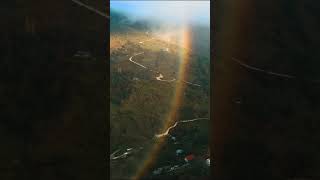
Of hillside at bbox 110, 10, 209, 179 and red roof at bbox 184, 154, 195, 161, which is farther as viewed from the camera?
hillside at bbox 110, 10, 209, 179

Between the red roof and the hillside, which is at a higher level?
the hillside

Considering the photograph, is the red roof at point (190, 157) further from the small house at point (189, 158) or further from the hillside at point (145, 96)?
the hillside at point (145, 96)

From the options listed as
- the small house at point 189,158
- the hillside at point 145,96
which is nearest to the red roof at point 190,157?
the small house at point 189,158

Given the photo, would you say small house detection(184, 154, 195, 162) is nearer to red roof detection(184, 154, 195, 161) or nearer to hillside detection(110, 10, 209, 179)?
red roof detection(184, 154, 195, 161)

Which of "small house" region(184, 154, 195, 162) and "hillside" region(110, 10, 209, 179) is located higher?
"hillside" region(110, 10, 209, 179)

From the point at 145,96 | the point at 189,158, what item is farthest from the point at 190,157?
the point at 145,96

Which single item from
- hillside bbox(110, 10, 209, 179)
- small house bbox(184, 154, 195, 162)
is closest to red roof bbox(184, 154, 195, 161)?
small house bbox(184, 154, 195, 162)

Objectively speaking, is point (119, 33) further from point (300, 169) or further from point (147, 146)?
point (300, 169)
